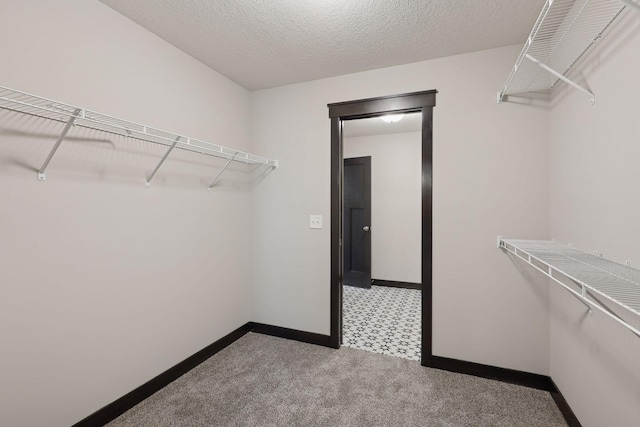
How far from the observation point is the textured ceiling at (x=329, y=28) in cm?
169

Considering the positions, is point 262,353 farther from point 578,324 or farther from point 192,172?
point 578,324

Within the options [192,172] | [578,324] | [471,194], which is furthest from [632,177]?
[192,172]

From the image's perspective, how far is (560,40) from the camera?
1.47 m

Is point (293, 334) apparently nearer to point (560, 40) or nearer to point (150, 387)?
point (150, 387)

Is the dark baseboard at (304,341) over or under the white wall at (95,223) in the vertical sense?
under

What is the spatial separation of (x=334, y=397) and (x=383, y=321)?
57.1 inches

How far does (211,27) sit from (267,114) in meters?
1.05

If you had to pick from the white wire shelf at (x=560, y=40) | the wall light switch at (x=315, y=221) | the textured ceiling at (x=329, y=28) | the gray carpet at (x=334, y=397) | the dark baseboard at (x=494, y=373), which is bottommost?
the gray carpet at (x=334, y=397)

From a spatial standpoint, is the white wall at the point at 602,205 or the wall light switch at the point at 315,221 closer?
the white wall at the point at 602,205

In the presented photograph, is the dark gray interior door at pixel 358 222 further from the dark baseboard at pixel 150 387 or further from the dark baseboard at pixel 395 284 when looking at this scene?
the dark baseboard at pixel 150 387

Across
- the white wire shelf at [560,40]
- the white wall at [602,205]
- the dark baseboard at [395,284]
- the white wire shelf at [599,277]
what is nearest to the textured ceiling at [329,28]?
the white wire shelf at [560,40]

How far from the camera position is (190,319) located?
228 centimetres

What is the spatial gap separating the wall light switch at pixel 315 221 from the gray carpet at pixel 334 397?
44.7 inches

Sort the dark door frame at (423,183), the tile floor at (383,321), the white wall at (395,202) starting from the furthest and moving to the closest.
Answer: the white wall at (395,202) < the tile floor at (383,321) < the dark door frame at (423,183)
